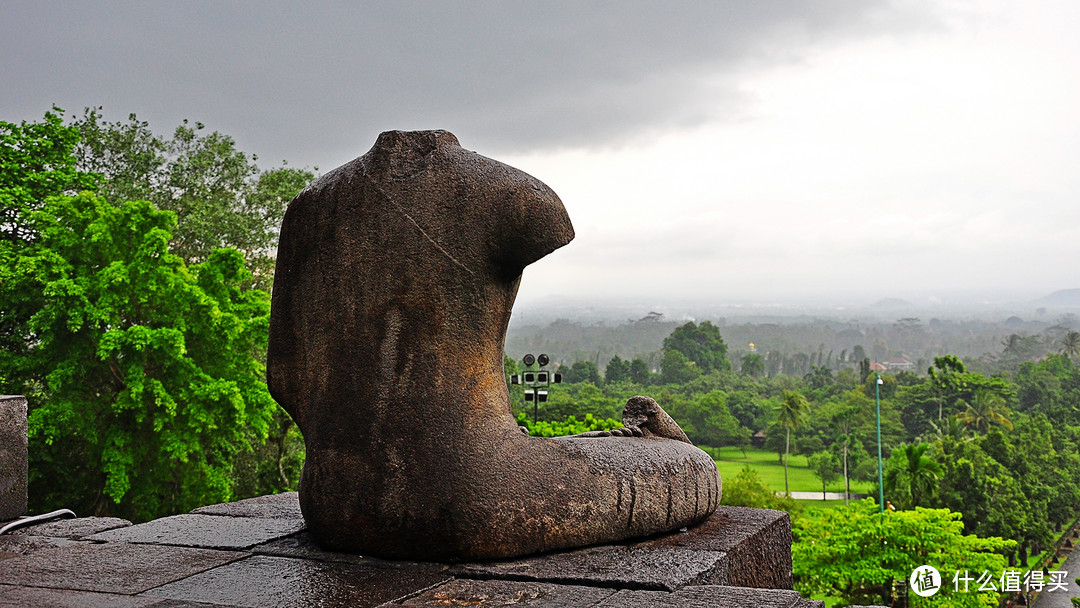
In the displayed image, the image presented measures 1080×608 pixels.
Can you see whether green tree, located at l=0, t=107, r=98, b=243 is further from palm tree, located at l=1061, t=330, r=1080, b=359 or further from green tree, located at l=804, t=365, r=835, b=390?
palm tree, located at l=1061, t=330, r=1080, b=359

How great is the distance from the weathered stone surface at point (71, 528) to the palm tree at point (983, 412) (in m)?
66.8

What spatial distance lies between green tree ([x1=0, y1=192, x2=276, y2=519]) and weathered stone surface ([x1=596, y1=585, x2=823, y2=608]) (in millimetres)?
16250

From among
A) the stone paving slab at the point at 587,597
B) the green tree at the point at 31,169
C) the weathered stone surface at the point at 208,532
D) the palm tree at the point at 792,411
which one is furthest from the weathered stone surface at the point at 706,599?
the palm tree at the point at 792,411

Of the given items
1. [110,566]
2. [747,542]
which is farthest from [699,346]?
[110,566]

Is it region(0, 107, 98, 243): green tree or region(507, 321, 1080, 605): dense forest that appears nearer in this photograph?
region(0, 107, 98, 243): green tree

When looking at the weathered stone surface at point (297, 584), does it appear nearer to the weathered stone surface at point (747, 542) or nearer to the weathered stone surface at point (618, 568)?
the weathered stone surface at point (618, 568)

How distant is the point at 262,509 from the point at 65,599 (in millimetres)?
2189

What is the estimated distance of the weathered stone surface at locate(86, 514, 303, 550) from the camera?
170 inches

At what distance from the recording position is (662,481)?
429cm

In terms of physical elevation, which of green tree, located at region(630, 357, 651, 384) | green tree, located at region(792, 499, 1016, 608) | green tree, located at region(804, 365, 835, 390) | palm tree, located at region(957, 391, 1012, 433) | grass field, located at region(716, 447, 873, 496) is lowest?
grass field, located at region(716, 447, 873, 496)

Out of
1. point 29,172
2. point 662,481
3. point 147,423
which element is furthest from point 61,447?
point 662,481

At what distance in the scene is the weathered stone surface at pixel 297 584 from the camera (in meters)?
3.22

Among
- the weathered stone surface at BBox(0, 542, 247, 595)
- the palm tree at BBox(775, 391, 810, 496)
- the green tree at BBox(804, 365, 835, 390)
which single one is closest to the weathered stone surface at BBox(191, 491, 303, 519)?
the weathered stone surface at BBox(0, 542, 247, 595)

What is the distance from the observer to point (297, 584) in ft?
11.3
